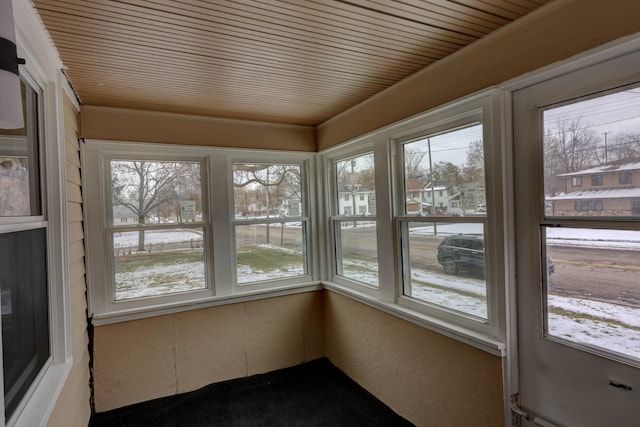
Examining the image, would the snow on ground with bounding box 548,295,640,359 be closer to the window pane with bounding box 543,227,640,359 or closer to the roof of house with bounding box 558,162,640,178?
the window pane with bounding box 543,227,640,359

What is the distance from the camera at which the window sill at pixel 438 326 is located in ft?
5.65

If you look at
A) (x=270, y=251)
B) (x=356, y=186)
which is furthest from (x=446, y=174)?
(x=270, y=251)

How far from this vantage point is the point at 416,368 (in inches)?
87.7

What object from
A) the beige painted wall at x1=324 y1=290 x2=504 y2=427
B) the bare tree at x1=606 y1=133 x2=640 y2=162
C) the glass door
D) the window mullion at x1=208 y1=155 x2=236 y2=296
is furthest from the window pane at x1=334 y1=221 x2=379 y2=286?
the bare tree at x1=606 y1=133 x2=640 y2=162

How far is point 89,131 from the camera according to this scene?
8.25 feet

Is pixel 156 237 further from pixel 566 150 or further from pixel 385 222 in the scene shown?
pixel 566 150

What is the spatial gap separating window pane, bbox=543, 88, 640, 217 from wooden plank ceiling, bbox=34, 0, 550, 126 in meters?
0.53

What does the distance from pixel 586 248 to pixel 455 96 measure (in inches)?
39.7

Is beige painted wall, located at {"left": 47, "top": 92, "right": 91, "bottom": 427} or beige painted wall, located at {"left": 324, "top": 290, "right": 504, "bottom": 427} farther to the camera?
beige painted wall, located at {"left": 47, "top": 92, "right": 91, "bottom": 427}

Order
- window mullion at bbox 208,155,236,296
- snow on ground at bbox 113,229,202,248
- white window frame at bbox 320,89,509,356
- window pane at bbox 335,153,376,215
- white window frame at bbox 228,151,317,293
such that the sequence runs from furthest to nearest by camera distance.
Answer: white window frame at bbox 228,151,317,293 → window mullion at bbox 208,155,236,296 → window pane at bbox 335,153,376,215 → snow on ground at bbox 113,229,202,248 → white window frame at bbox 320,89,509,356

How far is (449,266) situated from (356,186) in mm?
1144

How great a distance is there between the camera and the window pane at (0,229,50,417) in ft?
3.97

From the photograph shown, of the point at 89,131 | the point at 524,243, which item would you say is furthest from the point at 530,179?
the point at 89,131

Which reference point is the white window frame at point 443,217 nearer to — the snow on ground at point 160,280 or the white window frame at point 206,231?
the white window frame at point 206,231
